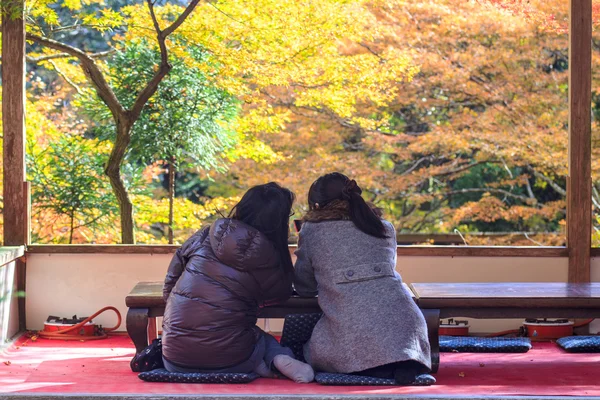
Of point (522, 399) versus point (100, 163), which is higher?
point (100, 163)

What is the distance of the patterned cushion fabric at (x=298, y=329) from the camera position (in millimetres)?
3580

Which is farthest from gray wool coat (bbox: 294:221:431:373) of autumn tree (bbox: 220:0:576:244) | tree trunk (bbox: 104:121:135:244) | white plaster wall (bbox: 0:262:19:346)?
autumn tree (bbox: 220:0:576:244)

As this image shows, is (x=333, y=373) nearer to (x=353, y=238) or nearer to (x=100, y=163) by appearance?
(x=353, y=238)

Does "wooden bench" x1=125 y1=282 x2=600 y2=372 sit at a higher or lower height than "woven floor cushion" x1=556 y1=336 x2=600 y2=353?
higher

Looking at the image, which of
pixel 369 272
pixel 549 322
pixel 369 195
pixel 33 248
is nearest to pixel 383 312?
pixel 369 272

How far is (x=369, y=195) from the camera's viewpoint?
403 inches

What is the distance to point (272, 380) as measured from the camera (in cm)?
319

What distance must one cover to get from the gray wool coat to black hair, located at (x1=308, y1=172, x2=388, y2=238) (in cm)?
4

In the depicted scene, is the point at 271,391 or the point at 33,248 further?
the point at 33,248

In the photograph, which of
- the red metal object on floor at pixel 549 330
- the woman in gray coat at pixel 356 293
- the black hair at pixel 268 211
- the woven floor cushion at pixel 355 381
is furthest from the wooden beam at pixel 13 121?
the red metal object on floor at pixel 549 330

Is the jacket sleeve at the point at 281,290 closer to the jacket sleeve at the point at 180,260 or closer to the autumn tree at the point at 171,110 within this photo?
the jacket sleeve at the point at 180,260

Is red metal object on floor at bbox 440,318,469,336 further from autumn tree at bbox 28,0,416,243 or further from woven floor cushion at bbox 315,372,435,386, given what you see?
autumn tree at bbox 28,0,416,243

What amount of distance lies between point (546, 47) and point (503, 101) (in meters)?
0.74

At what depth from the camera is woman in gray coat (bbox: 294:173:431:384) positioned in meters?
3.04
